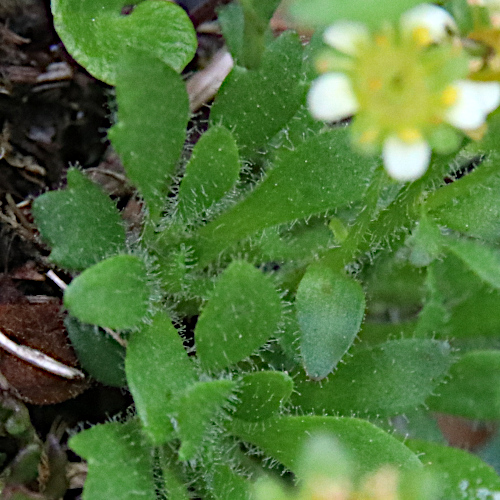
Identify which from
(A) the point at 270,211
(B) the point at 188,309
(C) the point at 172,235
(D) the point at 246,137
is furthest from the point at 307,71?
(B) the point at 188,309

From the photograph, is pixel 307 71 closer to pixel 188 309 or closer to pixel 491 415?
pixel 188 309

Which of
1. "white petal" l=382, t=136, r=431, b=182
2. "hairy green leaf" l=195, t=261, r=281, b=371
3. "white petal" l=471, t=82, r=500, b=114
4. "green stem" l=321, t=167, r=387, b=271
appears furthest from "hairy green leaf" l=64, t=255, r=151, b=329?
"white petal" l=471, t=82, r=500, b=114

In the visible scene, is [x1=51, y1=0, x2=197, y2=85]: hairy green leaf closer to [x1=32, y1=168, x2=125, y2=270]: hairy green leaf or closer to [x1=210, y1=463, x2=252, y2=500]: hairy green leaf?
[x1=32, y1=168, x2=125, y2=270]: hairy green leaf

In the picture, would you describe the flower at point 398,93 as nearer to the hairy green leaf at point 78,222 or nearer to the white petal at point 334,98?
the white petal at point 334,98

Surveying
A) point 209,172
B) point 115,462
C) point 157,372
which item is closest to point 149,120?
point 209,172

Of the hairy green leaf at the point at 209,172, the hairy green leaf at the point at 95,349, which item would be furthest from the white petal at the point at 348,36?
the hairy green leaf at the point at 95,349

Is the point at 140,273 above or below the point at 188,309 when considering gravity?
above

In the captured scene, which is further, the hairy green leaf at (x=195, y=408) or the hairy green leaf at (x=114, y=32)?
the hairy green leaf at (x=114, y=32)
